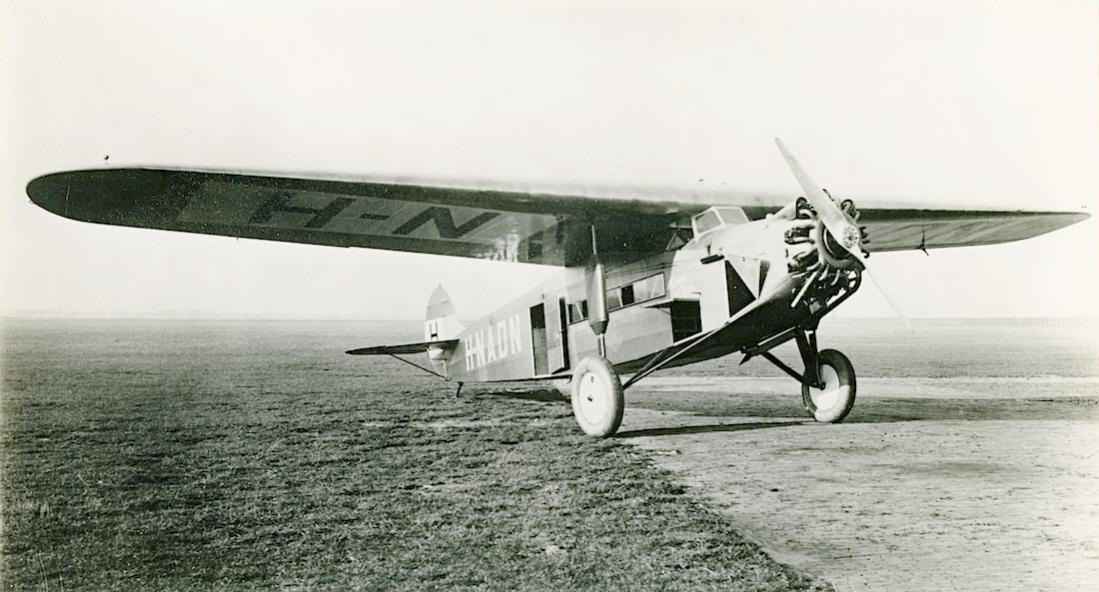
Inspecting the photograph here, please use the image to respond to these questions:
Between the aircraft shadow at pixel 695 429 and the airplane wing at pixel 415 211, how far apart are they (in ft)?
6.80

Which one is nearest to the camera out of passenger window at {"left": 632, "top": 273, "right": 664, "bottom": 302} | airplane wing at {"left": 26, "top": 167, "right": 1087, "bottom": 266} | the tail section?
airplane wing at {"left": 26, "top": 167, "right": 1087, "bottom": 266}

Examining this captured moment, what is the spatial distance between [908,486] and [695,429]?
327cm

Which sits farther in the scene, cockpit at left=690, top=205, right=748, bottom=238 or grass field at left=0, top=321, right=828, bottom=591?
cockpit at left=690, top=205, right=748, bottom=238

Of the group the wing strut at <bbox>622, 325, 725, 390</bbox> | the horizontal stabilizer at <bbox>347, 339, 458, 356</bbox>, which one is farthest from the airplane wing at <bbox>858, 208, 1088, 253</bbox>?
the horizontal stabilizer at <bbox>347, 339, 458, 356</bbox>

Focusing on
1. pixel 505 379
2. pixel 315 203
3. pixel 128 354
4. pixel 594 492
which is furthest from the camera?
pixel 128 354

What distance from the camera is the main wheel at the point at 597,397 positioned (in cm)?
797

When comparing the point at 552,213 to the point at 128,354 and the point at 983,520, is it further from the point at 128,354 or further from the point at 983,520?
the point at 128,354

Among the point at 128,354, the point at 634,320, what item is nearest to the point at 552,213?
the point at 634,320

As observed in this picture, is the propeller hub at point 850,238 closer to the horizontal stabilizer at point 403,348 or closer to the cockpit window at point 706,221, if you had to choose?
the cockpit window at point 706,221

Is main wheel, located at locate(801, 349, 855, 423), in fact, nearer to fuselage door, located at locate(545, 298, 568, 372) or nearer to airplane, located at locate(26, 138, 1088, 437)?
airplane, located at locate(26, 138, 1088, 437)

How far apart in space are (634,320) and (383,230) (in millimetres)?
3094

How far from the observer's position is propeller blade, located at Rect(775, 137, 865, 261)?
21.4 ft

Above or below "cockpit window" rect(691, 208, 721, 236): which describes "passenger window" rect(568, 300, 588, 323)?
below

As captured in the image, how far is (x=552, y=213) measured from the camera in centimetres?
816
